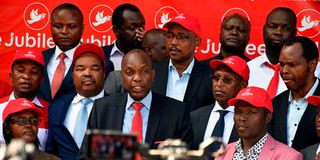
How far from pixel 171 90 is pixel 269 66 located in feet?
3.58

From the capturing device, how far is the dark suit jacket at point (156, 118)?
8984 mm

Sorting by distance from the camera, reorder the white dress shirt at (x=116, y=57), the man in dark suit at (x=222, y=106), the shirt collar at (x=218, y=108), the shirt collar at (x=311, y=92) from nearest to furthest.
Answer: the shirt collar at (x=311, y=92), the man in dark suit at (x=222, y=106), the shirt collar at (x=218, y=108), the white dress shirt at (x=116, y=57)

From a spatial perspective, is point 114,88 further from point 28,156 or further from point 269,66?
point 28,156

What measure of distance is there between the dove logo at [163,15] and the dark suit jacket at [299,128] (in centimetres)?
267

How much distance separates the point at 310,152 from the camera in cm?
859

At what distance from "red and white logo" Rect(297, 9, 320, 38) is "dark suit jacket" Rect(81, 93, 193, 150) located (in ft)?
8.55

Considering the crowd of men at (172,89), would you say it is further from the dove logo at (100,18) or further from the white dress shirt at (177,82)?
the dove logo at (100,18)

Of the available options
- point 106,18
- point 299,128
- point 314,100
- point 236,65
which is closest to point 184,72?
point 236,65

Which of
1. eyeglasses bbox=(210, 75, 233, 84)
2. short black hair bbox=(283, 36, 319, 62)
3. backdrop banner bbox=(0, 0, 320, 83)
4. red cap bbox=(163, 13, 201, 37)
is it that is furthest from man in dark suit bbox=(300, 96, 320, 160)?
backdrop banner bbox=(0, 0, 320, 83)

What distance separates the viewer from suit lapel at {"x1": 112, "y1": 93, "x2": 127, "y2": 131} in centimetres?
898

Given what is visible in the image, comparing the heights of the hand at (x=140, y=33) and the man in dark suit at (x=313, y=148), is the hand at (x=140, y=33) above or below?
above

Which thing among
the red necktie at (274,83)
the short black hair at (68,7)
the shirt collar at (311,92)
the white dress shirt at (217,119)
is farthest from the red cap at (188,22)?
the shirt collar at (311,92)

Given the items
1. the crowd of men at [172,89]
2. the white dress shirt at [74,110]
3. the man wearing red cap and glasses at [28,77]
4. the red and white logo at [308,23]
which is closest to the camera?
the crowd of men at [172,89]

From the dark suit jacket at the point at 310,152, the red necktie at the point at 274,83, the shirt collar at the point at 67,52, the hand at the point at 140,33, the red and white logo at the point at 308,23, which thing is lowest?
the dark suit jacket at the point at 310,152
